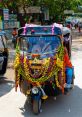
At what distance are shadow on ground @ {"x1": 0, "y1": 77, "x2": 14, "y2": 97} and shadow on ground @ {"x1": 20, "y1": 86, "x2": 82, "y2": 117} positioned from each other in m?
1.62

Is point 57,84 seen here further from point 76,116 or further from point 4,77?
point 4,77

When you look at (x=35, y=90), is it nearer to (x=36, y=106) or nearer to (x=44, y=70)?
(x=36, y=106)

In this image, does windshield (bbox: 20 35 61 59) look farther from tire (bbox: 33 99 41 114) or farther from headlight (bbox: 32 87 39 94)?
tire (bbox: 33 99 41 114)

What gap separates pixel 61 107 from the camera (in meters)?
9.45

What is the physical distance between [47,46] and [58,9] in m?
31.7

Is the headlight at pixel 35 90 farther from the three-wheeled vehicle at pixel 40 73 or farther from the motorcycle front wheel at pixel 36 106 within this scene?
the motorcycle front wheel at pixel 36 106

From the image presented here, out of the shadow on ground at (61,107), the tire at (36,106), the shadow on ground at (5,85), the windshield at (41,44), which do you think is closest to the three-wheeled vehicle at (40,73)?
the tire at (36,106)

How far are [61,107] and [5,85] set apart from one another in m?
3.30

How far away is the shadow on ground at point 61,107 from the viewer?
8852mm

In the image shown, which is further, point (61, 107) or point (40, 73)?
point (61, 107)

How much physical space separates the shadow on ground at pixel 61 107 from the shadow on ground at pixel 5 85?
5.33ft

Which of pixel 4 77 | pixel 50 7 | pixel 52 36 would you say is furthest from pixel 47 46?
pixel 50 7

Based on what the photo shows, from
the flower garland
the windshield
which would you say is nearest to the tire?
the flower garland

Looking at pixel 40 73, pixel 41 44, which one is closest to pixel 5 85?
pixel 41 44
